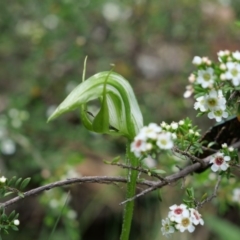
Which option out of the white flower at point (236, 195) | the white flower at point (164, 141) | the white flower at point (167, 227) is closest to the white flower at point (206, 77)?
the white flower at point (164, 141)

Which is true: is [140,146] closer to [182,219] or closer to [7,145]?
[182,219]

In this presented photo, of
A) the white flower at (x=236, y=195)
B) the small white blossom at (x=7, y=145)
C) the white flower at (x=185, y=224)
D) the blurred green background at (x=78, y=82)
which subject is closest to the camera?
the white flower at (x=185, y=224)

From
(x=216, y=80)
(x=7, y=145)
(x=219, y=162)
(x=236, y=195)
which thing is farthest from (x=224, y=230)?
(x=216, y=80)

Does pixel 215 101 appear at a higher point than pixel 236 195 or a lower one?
lower

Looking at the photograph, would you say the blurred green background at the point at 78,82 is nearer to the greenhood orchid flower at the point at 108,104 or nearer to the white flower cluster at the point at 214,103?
the greenhood orchid flower at the point at 108,104

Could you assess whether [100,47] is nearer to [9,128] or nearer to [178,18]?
[178,18]

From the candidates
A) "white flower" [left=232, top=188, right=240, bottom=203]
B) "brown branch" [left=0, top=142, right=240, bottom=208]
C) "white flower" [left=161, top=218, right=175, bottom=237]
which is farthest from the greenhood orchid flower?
"white flower" [left=232, top=188, right=240, bottom=203]

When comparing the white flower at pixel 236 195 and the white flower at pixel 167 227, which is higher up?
the white flower at pixel 236 195

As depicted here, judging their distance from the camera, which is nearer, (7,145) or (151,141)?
(151,141)
